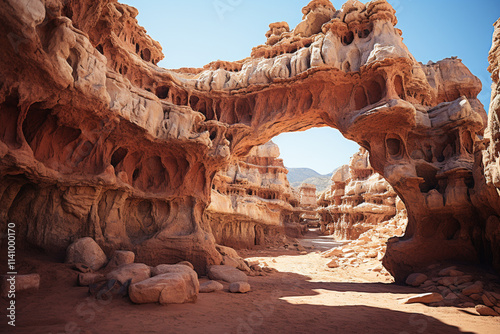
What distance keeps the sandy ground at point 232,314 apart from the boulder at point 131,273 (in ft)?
2.26

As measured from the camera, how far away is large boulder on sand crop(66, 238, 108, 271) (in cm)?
946

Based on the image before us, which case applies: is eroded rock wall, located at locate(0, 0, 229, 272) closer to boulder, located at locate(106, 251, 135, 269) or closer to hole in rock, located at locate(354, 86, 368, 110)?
boulder, located at locate(106, 251, 135, 269)

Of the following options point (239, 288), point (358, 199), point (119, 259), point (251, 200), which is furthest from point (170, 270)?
point (358, 199)

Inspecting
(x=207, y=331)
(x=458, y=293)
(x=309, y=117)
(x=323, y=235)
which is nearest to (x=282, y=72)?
(x=309, y=117)

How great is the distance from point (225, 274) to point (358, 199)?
87.5 feet

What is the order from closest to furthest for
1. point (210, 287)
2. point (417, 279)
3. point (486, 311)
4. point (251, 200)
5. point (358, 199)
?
point (486, 311)
point (210, 287)
point (417, 279)
point (251, 200)
point (358, 199)

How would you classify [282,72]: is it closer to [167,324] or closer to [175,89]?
[175,89]

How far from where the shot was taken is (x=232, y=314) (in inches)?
261

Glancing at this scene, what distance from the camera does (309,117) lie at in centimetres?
1691

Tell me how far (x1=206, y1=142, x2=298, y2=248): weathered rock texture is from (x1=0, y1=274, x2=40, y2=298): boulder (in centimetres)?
1313

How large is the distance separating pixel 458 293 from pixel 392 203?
885 inches

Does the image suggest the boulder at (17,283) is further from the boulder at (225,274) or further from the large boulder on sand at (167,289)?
the boulder at (225,274)

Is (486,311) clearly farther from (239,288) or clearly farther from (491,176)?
(239,288)

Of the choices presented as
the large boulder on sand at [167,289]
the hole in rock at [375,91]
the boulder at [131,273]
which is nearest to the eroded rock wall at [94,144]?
the boulder at [131,273]
